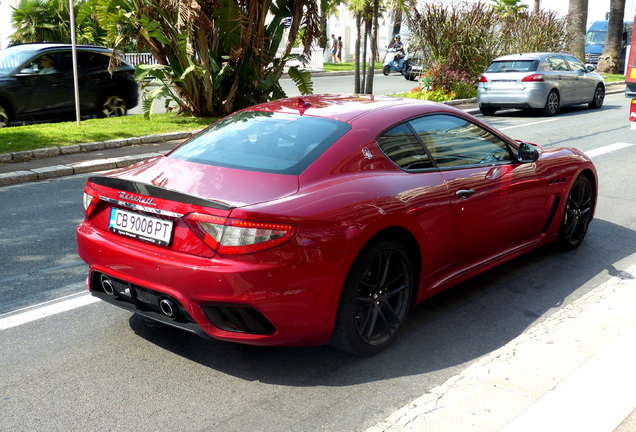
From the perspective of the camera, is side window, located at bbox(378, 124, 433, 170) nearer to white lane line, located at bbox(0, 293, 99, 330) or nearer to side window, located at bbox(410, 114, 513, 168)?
side window, located at bbox(410, 114, 513, 168)

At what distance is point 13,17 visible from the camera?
28.0 meters

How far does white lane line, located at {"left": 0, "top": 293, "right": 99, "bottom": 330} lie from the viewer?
4582mm

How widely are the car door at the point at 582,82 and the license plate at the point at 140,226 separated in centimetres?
1785

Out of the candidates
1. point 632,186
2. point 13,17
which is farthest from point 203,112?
point 13,17

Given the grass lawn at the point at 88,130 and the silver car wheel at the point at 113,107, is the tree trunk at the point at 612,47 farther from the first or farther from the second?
the silver car wheel at the point at 113,107

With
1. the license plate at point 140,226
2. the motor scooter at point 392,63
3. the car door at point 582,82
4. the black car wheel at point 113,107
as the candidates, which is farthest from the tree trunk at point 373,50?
the license plate at point 140,226

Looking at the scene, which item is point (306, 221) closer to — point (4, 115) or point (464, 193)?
point (464, 193)

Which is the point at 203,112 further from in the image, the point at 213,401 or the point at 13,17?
the point at 13,17

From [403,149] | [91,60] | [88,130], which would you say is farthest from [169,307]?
[91,60]

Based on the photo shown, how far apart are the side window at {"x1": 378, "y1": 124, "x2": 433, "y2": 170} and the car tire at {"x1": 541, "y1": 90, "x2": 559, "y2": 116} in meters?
14.7

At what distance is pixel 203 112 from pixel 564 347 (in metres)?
12.2

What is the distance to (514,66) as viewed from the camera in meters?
18.6

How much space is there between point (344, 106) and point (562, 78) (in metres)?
15.8

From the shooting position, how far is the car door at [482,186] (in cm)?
473
